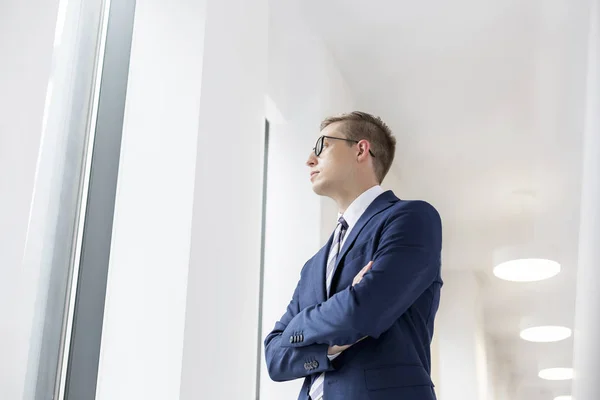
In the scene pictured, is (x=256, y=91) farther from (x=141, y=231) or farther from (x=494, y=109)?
(x=494, y=109)

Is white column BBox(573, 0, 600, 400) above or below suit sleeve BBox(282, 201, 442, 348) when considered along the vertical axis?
below

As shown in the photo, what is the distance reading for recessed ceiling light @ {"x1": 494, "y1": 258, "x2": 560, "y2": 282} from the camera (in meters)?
5.11

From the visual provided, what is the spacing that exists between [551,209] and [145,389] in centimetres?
431

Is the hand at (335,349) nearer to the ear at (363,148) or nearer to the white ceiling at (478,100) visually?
the ear at (363,148)

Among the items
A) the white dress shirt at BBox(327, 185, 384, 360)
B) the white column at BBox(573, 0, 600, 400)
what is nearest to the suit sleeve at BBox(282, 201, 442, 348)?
the white dress shirt at BBox(327, 185, 384, 360)

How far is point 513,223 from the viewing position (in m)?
5.45

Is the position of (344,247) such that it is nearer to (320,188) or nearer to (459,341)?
(320,188)

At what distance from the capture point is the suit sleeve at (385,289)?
1.37m

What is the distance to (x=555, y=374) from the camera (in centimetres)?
1023

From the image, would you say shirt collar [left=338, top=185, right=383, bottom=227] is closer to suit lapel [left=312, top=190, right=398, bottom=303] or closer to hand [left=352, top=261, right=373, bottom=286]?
suit lapel [left=312, top=190, right=398, bottom=303]

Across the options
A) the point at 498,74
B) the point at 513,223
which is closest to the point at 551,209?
the point at 513,223

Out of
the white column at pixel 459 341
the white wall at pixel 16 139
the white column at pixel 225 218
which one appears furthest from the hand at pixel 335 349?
the white column at pixel 459 341

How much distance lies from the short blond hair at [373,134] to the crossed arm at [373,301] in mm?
364

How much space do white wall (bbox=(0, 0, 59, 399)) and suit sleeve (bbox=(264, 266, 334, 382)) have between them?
0.55m
